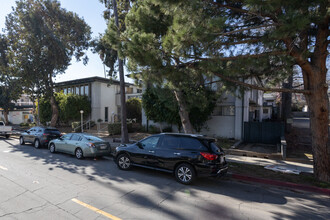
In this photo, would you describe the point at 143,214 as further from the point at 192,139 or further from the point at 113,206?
the point at 192,139

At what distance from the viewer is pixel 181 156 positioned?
638 centimetres

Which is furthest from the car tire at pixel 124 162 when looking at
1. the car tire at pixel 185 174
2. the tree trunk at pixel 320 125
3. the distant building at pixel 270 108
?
the distant building at pixel 270 108

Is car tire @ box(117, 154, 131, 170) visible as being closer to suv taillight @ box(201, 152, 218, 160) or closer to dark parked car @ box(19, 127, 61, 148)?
suv taillight @ box(201, 152, 218, 160)

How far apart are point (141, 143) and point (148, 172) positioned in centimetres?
112

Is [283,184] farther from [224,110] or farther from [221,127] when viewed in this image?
[224,110]

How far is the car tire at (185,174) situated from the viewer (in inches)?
243

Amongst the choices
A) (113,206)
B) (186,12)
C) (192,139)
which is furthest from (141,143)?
(186,12)

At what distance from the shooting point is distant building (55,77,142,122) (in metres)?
24.5

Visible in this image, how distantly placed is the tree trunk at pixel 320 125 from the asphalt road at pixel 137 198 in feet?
4.33

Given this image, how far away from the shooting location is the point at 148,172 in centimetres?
753

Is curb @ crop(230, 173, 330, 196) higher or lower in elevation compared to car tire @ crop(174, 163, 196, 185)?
lower

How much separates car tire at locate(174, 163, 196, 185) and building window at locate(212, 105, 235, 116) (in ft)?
31.9

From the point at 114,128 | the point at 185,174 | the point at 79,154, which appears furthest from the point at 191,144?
the point at 114,128

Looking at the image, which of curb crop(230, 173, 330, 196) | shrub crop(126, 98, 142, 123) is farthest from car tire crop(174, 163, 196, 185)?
shrub crop(126, 98, 142, 123)
